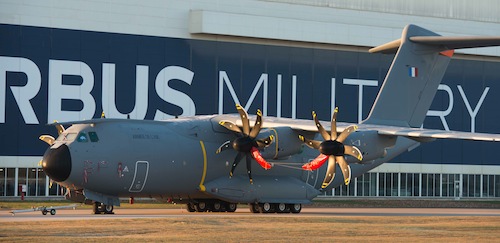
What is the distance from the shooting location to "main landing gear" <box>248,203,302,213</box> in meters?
46.9

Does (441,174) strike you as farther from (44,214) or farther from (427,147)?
(44,214)

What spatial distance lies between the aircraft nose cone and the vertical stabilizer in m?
16.4

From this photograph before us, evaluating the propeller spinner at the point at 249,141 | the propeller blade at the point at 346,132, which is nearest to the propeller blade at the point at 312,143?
the propeller blade at the point at 346,132

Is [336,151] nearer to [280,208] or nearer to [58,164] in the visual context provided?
[280,208]

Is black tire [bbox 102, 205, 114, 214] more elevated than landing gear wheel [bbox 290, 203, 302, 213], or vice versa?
black tire [bbox 102, 205, 114, 214]

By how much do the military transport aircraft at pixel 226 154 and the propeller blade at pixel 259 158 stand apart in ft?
0.14

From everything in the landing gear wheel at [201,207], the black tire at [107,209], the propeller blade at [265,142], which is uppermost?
the propeller blade at [265,142]

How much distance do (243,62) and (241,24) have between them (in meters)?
3.13

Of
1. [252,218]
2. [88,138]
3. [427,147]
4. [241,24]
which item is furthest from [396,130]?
[427,147]

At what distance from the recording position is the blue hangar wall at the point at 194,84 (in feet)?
217

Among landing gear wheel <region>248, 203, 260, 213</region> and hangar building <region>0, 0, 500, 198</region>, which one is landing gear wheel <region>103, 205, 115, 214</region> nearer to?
landing gear wheel <region>248, 203, 260, 213</region>

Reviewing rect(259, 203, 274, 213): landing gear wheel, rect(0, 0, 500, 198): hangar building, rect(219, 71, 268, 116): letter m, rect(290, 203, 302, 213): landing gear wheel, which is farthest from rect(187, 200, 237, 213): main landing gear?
rect(219, 71, 268, 116): letter m

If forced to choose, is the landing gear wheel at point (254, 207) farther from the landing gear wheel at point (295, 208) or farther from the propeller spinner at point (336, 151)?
the propeller spinner at point (336, 151)

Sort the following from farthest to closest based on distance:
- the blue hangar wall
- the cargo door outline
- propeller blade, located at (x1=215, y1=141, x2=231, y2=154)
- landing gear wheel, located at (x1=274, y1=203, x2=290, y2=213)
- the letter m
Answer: the letter m
the blue hangar wall
landing gear wheel, located at (x1=274, y1=203, x2=290, y2=213)
propeller blade, located at (x1=215, y1=141, x2=231, y2=154)
the cargo door outline
